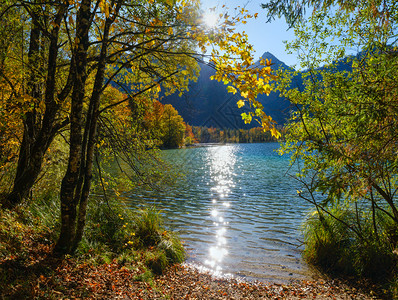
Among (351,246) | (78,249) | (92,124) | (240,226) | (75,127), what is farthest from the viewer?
(240,226)

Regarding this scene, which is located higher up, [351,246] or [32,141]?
[32,141]

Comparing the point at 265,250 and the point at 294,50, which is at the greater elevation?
the point at 294,50

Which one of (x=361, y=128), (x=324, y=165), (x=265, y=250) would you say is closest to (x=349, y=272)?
(x=265, y=250)

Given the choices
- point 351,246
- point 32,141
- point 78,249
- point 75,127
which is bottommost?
point 351,246

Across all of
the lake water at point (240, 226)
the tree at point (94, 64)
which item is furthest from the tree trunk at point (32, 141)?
the lake water at point (240, 226)

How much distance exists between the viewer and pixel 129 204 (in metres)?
17.0

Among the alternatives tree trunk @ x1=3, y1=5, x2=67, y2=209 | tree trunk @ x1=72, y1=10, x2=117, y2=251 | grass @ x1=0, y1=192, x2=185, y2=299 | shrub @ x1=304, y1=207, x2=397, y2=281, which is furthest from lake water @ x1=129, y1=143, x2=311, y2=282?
tree trunk @ x1=3, y1=5, x2=67, y2=209

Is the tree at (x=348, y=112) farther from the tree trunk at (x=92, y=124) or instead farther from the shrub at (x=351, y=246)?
the tree trunk at (x=92, y=124)

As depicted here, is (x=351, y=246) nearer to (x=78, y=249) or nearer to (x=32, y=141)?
(x=78, y=249)

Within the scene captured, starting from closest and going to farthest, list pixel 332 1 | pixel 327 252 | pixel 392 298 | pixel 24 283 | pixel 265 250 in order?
pixel 24 283 < pixel 332 1 < pixel 392 298 < pixel 327 252 < pixel 265 250

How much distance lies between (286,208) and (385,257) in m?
9.42

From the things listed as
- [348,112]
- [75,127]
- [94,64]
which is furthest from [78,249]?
[348,112]

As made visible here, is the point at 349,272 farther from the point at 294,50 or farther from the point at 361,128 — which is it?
the point at 294,50

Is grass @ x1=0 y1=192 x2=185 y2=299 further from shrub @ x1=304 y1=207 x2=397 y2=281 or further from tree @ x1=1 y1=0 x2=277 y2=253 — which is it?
shrub @ x1=304 y1=207 x2=397 y2=281
